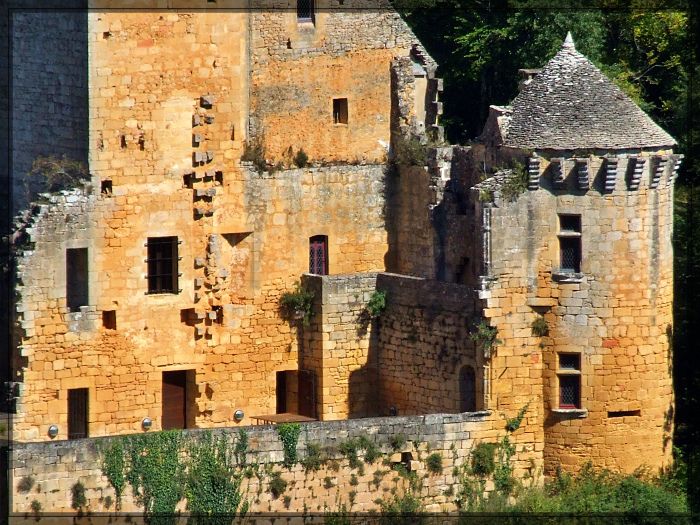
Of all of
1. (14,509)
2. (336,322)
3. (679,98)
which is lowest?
(14,509)

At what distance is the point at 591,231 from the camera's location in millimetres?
57875

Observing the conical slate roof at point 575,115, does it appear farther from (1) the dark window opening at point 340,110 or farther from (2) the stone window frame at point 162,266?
(2) the stone window frame at point 162,266

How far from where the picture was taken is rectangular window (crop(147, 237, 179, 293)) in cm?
5996

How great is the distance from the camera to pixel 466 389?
59281mm

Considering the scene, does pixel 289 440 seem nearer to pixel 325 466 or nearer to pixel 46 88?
pixel 325 466

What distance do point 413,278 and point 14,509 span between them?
34.7 feet

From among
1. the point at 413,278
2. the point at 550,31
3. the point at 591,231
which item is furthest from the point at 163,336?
the point at 550,31

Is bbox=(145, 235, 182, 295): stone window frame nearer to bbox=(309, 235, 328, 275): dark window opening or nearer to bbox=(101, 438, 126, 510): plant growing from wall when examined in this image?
bbox=(309, 235, 328, 275): dark window opening

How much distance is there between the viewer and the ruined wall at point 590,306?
57.9m

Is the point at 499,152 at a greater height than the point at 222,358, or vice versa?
the point at 499,152

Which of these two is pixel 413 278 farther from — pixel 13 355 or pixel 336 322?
pixel 13 355

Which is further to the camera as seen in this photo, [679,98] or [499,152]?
[679,98]

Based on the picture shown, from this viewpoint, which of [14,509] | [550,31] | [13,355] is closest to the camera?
[14,509]

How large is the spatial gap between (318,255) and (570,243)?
261 inches
